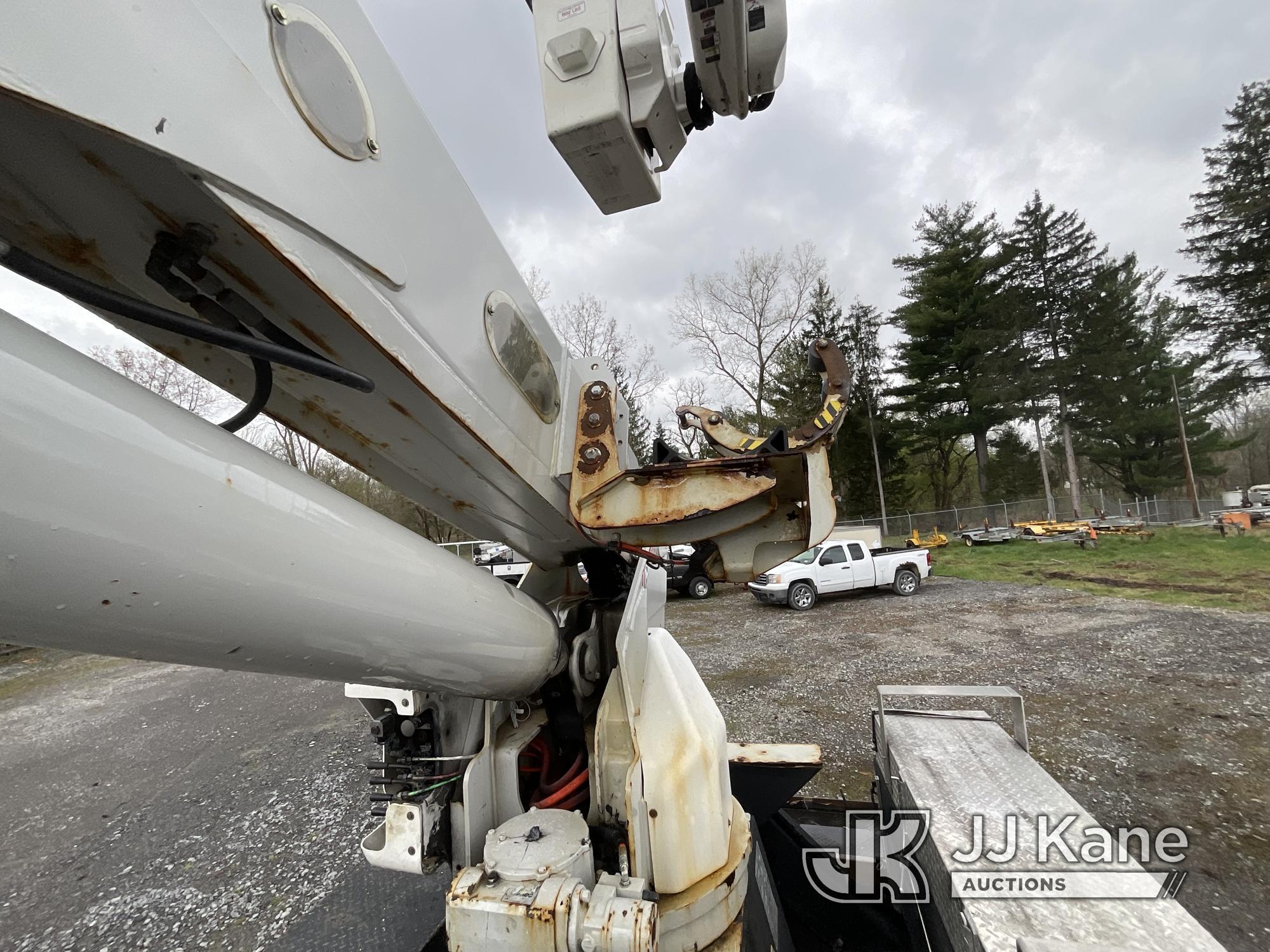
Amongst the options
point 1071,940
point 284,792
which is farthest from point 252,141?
point 284,792

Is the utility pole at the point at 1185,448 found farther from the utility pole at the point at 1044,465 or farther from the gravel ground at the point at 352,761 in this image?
the gravel ground at the point at 352,761

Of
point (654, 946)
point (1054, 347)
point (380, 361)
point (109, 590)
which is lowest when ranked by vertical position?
point (654, 946)

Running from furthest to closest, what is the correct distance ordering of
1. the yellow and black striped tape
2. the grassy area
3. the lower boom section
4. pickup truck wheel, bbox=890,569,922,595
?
pickup truck wheel, bbox=890,569,922,595
the grassy area
the yellow and black striped tape
the lower boom section

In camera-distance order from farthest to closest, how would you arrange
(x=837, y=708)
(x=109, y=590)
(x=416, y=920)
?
(x=837, y=708), (x=416, y=920), (x=109, y=590)

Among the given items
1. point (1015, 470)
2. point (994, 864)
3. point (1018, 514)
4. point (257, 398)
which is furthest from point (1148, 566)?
point (1015, 470)

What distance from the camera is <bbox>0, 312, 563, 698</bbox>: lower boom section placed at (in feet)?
1.96

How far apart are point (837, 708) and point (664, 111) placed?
572 centimetres

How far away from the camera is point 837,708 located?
5.81 metres

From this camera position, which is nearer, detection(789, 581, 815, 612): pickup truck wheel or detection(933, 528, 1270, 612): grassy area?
detection(933, 528, 1270, 612): grassy area

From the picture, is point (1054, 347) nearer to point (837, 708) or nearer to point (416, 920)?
point (837, 708)

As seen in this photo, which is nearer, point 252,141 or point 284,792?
point 252,141

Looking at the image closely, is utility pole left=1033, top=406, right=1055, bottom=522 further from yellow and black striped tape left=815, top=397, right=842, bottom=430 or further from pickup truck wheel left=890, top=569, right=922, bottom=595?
yellow and black striped tape left=815, top=397, right=842, bottom=430

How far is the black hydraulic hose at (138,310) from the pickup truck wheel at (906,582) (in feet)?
44.5

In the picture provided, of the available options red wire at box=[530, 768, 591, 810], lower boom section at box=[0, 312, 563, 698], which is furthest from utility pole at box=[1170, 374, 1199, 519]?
lower boom section at box=[0, 312, 563, 698]
